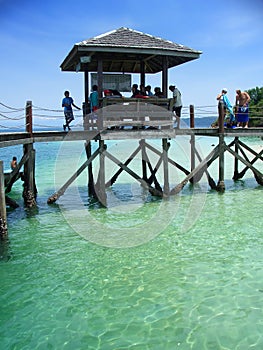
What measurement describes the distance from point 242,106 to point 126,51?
563cm

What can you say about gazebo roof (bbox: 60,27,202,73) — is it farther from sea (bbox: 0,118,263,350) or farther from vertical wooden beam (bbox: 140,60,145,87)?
sea (bbox: 0,118,263,350)

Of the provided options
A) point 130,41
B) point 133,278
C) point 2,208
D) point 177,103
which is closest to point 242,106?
point 177,103

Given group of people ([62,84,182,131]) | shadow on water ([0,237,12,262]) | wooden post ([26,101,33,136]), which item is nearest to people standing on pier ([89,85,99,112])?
group of people ([62,84,182,131])

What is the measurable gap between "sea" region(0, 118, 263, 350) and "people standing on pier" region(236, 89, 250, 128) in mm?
4012

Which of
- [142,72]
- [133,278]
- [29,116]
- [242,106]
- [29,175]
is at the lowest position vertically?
[133,278]

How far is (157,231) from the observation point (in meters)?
10.5

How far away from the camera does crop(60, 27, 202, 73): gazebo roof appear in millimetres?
12242

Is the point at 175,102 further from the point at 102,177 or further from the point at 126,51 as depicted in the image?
the point at 102,177

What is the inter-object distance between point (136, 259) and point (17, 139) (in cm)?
544

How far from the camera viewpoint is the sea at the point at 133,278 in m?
5.66

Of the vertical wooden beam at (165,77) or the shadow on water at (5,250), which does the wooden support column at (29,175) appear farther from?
Answer: the vertical wooden beam at (165,77)

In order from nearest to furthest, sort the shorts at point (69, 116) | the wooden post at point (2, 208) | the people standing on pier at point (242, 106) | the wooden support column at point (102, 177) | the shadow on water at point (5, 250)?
the shadow on water at point (5, 250) < the wooden post at point (2, 208) < the wooden support column at point (102, 177) < the shorts at point (69, 116) < the people standing on pier at point (242, 106)

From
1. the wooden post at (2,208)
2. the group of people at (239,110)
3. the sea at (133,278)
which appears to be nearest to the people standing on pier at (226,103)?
the group of people at (239,110)

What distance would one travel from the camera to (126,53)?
41.6ft
